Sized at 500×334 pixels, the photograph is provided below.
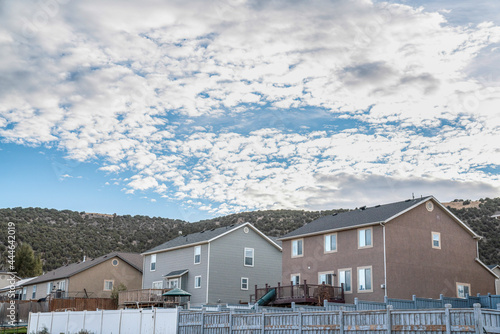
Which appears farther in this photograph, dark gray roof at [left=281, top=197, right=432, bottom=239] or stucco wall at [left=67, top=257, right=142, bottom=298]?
stucco wall at [left=67, top=257, right=142, bottom=298]

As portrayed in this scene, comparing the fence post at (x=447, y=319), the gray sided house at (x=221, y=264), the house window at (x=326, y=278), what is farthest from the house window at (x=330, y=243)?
the fence post at (x=447, y=319)

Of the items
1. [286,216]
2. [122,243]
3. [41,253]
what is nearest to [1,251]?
[41,253]

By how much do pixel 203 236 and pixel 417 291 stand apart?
2215 centimetres

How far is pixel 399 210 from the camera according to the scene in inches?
1501

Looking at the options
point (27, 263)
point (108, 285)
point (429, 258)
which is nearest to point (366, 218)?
point (429, 258)

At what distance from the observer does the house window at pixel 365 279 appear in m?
37.0

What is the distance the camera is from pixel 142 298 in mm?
46125

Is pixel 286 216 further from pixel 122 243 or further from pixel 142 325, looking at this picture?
pixel 142 325

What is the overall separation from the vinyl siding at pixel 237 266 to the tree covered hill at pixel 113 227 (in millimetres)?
33718

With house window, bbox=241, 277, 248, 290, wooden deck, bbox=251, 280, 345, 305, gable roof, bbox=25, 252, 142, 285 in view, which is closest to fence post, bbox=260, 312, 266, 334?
wooden deck, bbox=251, 280, 345, 305

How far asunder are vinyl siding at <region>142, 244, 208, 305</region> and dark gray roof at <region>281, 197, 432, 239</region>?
370 inches

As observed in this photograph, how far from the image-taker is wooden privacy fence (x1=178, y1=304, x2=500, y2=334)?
17.1m

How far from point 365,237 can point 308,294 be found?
18.0ft

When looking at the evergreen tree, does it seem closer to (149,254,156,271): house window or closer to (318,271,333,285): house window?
(149,254,156,271): house window
